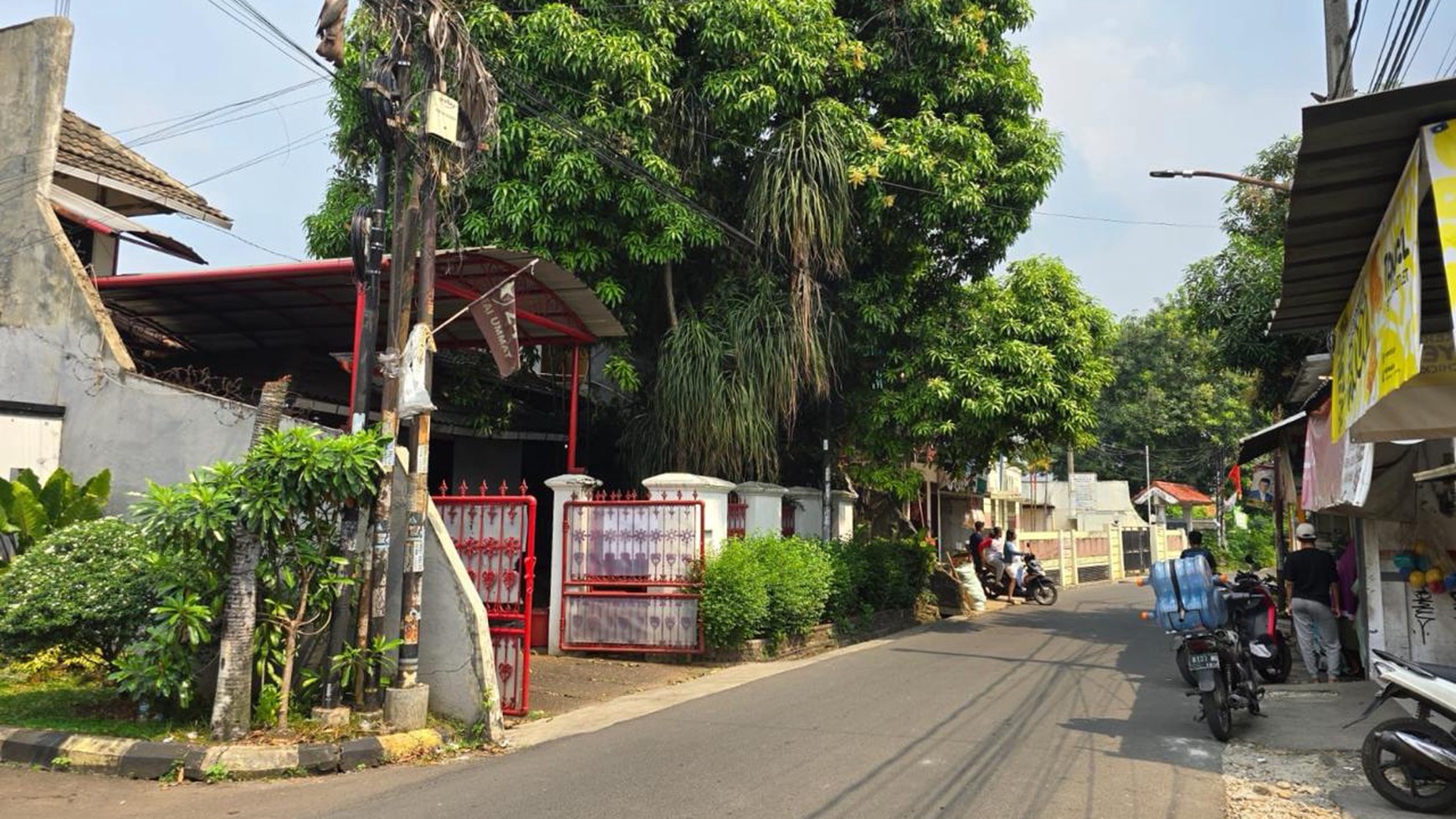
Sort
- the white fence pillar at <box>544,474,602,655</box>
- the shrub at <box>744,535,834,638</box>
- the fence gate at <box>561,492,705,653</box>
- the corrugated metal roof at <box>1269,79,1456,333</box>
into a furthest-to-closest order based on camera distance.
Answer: the shrub at <box>744,535,834,638</box>
the white fence pillar at <box>544,474,602,655</box>
the fence gate at <box>561,492,705,653</box>
the corrugated metal roof at <box>1269,79,1456,333</box>

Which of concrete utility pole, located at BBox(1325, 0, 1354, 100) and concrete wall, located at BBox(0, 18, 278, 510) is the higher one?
concrete utility pole, located at BBox(1325, 0, 1354, 100)

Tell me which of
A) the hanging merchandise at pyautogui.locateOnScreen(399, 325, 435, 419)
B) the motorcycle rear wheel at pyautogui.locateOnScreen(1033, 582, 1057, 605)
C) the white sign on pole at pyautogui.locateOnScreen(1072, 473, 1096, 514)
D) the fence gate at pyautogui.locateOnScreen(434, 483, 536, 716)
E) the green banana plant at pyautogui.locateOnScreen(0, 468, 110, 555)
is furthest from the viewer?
the white sign on pole at pyautogui.locateOnScreen(1072, 473, 1096, 514)

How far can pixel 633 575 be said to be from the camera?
1192 centimetres

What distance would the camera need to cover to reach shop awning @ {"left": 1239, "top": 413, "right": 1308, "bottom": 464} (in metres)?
12.6

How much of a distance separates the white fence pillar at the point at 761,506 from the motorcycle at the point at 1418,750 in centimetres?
789

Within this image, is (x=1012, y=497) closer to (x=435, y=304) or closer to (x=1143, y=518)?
(x=1143, y=518)

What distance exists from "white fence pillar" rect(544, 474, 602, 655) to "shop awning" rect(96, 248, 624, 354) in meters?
1.98

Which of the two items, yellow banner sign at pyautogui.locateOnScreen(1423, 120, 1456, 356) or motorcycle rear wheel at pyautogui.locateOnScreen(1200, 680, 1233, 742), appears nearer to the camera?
yellow banner sign at pyautogui.locateOnScreen(1423, 120, 1456, 356)

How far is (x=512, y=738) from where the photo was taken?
7941mm

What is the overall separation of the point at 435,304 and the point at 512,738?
6.88 meters

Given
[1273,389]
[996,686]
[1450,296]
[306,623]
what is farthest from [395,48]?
[1273,389]

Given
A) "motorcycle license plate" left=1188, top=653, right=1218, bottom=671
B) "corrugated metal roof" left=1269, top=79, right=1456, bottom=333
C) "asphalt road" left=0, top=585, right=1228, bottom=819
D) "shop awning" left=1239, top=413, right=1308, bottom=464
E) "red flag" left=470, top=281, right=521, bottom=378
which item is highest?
"red flag" left=470, top=281, right=521, bottom=378

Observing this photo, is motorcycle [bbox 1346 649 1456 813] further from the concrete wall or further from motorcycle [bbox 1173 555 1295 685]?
the concrete wall

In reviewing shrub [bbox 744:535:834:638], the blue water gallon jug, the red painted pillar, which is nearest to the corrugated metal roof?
the blue water gallon jug
